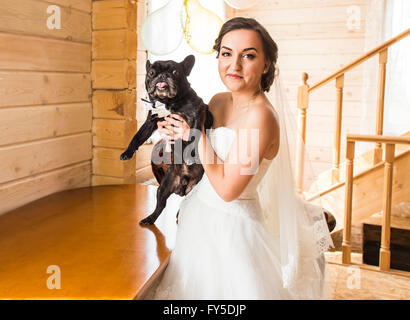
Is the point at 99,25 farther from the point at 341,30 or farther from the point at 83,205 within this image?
the point at 341,30

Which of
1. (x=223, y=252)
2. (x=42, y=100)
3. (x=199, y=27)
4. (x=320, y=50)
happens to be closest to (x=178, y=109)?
(x=223, y=252)

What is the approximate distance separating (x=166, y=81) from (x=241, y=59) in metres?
0.19

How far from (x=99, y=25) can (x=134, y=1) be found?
0.64ft

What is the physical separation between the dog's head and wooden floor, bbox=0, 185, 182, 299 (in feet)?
1.50

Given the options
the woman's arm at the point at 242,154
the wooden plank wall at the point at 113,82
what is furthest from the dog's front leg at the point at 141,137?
the wooden plank wall at the point at 113,82

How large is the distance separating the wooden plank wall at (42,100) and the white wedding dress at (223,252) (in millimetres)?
732

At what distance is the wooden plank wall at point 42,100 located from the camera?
136 cm

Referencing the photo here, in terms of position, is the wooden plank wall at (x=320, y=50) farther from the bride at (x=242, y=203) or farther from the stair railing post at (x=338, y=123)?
the bride at (x=242, y=203)

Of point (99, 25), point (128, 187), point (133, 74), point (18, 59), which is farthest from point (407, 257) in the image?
point (18, 59)

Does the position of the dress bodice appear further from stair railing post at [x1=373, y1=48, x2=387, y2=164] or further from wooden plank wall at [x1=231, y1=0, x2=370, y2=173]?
Answer: wooden plank wall at [x1=231, y1=0, x2=370, y2=173]

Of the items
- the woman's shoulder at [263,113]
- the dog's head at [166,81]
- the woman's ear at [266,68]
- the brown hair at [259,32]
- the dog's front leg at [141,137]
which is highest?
the brown hair at [259,32]

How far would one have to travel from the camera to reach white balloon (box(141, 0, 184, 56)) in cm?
202

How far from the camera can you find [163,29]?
2039 mm

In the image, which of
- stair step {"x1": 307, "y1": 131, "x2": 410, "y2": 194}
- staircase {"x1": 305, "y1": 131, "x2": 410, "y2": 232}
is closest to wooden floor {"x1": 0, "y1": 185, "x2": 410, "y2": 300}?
staircase {"x1": 305, "y1": 131, "x2": 410, "y2": 232}
